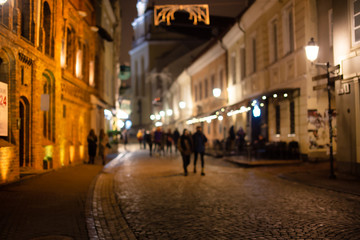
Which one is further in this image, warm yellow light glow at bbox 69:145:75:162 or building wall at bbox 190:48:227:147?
building wall at bbox 190:48:227:147

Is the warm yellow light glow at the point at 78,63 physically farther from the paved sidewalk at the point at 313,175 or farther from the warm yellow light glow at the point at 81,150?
the paved sidewalk at the point at 313,175

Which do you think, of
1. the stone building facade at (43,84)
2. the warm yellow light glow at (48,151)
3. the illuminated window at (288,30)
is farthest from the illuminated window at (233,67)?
the warm yellow light glow at (48,151)

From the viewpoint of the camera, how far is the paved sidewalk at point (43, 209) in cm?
582

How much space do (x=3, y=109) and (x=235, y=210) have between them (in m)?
6.66

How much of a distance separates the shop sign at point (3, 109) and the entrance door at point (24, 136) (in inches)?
81.9

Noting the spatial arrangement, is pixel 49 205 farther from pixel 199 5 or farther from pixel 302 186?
pixel 199 5

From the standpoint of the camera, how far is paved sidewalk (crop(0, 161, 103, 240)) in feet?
19.1

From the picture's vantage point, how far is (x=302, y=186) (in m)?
11.2

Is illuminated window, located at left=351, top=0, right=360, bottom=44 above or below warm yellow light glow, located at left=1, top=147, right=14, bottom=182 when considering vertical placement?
above

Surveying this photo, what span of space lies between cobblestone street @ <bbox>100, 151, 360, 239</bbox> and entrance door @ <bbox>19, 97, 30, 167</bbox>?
11.0 ft

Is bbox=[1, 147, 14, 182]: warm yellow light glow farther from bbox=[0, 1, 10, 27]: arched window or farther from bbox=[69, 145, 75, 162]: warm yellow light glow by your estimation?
bbox=[69, 145, 75, 162]: warm yellow light glow

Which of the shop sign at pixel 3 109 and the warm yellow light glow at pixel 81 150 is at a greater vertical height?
the shop sign at pixel 3 109

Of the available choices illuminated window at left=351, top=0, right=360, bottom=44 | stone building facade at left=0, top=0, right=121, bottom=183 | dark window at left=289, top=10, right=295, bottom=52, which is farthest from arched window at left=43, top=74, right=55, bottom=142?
illuminated window at left=351, top=0, right=360, bottom=44

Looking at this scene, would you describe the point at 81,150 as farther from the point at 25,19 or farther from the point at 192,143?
the point at 25,19
